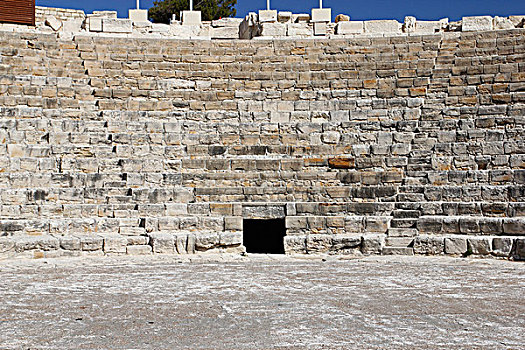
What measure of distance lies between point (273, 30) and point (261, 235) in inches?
241

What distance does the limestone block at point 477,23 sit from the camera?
14.1 m

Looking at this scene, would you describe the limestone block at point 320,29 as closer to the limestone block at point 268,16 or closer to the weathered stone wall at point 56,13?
the limestone block at point 268,16

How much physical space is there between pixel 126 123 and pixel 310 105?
3.58 meters

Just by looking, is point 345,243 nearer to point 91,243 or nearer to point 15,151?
point 91,243

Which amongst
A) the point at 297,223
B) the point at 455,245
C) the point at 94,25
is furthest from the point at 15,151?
the point at 455,245

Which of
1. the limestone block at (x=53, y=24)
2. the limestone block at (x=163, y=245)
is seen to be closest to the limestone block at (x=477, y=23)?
the limestone block at (x=163, y=245)

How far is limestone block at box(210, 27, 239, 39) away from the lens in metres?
15.0

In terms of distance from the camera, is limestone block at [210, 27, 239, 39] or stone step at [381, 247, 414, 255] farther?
limestone block at [210, 27, 239, 39]

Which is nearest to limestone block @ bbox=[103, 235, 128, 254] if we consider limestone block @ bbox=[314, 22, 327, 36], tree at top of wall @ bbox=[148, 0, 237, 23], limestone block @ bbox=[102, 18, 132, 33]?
limestone block @ bbox=[102, 18, 132, 33]

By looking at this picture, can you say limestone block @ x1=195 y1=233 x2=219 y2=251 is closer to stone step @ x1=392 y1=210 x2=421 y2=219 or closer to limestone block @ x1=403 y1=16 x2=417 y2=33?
stone step @ x1=392 y1=210 x2=421 y2=219

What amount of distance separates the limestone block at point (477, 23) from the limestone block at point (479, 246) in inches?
295

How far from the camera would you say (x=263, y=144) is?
1056 centimetres

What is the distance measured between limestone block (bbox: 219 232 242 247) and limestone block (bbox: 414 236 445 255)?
2619 mm

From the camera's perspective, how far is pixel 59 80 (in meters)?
11.8
